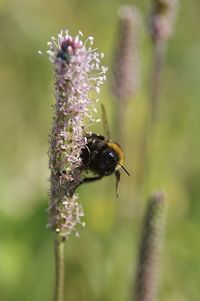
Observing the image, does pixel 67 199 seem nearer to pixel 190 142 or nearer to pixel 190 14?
pixel 190 142

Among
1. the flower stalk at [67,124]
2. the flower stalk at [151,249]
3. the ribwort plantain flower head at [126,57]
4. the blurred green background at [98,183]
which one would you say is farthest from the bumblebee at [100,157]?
the ribwort plantain flower head at [126,57]

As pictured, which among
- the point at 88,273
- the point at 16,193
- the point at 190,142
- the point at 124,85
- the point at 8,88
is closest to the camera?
the point at 124,85

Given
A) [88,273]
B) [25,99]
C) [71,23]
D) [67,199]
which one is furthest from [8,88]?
[67,199]

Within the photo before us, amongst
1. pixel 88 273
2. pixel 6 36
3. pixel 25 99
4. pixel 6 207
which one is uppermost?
pixel 6 36

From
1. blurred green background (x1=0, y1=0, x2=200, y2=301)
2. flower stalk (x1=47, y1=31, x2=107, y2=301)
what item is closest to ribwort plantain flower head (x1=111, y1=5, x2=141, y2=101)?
blurred green background (x1=0, y1=0, x2=200, y2=301)

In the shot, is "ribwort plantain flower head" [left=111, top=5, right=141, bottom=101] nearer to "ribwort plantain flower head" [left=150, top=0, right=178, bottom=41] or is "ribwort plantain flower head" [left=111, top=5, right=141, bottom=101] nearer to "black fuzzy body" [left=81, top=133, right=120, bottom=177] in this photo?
"ribwort plantain flower head" [left=150, top=0, right=178, bottom=41]

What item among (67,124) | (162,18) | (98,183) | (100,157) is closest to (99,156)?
(100,157)
